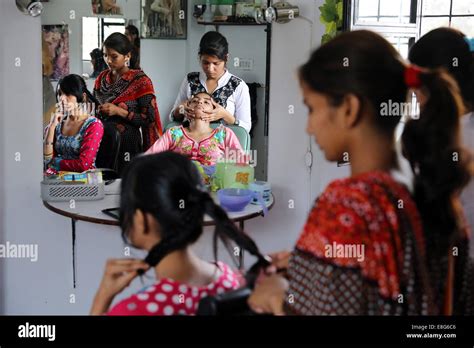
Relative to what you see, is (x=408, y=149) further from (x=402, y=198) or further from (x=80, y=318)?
(x=80, y=318)

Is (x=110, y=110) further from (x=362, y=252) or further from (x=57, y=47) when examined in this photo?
(x=362, y=252)

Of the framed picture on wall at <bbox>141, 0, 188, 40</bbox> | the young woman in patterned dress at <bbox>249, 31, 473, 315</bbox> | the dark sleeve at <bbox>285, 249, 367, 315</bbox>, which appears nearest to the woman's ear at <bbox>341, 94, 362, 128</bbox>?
the young woman in patterned dress at <bbox>249, 31, 473, 315</bbox>

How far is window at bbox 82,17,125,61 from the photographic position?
1.35 metres

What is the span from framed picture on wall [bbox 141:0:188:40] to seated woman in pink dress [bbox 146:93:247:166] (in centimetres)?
15

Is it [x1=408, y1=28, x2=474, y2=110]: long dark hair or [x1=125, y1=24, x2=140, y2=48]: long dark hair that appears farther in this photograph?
[x1=125, y1=24, x2=140, y2=48]: long dark hair

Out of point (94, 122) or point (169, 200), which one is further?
point (94, 122)

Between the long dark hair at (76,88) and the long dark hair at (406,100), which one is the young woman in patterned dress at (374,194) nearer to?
the long dark hair at (406,100)

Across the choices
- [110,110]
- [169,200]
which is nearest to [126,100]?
[110,110]

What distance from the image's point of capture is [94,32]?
136 cm

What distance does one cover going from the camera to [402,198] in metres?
0.84

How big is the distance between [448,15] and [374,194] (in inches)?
31.5

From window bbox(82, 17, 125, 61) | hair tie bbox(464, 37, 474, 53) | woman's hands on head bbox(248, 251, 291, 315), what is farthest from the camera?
window bbox(82, 17, 125, 61)

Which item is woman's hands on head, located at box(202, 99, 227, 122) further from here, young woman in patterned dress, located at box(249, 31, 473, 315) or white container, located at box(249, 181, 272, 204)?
young woman in patterned dress, located at box(249, 31, 473, 315)

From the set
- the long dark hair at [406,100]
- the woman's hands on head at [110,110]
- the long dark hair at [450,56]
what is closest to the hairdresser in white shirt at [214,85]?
the woman's hands on head at [110,110]
